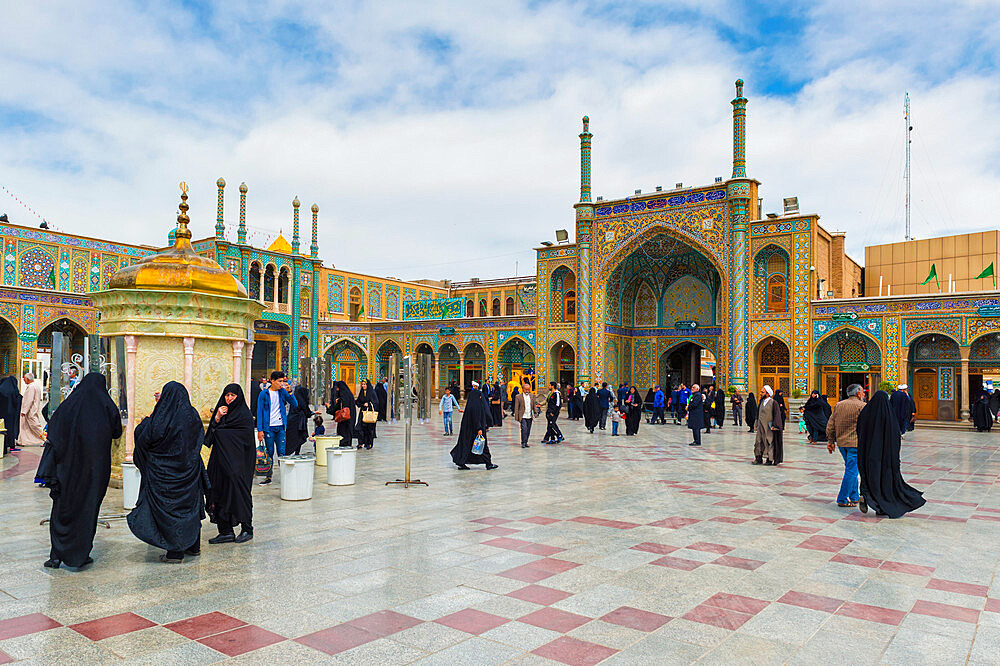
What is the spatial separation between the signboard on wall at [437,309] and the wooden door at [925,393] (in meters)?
17.6

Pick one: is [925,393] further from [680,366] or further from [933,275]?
[680,366]

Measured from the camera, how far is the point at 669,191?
83.6ft

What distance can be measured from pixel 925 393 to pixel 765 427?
14.3 meters

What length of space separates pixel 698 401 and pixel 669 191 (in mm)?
12445

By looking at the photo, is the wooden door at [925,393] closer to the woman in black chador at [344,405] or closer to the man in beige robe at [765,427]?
the man in beige robe at [765,427]

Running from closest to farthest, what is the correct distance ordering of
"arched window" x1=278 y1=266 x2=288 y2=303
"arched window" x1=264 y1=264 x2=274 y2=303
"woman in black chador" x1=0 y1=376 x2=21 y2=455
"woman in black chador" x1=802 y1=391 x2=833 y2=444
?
1. "woman in black chador" x1=0 y1=376 x2=21 y2=455
2. "woman in black chador" x1=802 y1=391 x2=833 y2=444
3. "arched window" x1=264 y1=264 x2=274 y2=303
4. "arched window" x1=278 y1=266 x2=288 y2=303

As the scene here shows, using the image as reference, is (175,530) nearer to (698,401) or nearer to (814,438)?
(698,401)

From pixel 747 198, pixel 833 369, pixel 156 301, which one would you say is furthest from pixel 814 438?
pixel 156 301

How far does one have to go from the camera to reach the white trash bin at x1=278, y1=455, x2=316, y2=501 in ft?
24.6

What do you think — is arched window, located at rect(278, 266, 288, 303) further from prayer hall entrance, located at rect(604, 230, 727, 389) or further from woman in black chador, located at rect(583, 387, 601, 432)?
woman in black chador, located at rect(583, 387, 601, 432)

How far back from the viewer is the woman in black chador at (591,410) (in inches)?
709

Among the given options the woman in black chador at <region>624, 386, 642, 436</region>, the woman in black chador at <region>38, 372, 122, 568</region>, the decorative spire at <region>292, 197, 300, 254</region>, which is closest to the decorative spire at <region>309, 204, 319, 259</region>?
the decorative spire at <region>292, 197, 300, 254</region>

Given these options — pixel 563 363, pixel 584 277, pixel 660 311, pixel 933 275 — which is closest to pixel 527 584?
pixel 584 277

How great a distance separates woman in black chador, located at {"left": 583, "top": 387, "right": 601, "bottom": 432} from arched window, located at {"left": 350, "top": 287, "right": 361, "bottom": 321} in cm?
2092
